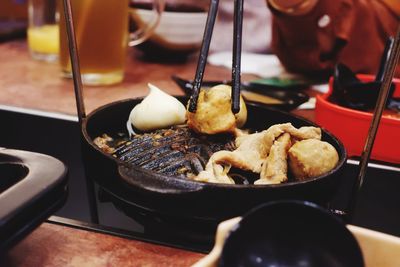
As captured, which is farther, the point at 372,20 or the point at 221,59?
the point at 221,59

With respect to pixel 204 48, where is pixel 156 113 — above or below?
below

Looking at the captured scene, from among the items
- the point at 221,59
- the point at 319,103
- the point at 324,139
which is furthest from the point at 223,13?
the point at 324,139

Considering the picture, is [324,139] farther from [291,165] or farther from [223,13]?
[223,13]

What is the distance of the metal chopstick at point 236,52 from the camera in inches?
32.9

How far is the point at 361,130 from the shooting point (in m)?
1.22

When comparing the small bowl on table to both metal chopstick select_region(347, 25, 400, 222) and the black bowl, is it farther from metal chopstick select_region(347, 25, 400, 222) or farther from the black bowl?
the black bowl

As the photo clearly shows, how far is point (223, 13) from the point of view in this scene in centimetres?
297

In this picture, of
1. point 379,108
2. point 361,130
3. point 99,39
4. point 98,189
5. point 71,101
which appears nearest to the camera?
point 379,108

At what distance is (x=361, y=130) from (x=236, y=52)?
20.6 inches

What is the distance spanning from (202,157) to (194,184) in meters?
0.19

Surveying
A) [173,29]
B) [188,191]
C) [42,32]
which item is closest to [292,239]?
[188,191]

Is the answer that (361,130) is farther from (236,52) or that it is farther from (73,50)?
(73,50)

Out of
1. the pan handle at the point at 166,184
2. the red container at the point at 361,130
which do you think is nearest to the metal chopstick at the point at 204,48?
the pan handle at the point at 166,184

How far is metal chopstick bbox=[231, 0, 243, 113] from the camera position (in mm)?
835
